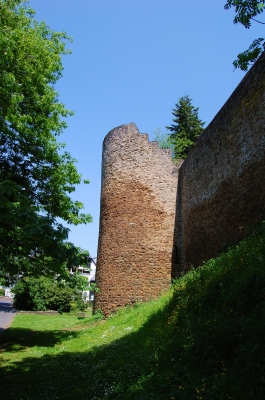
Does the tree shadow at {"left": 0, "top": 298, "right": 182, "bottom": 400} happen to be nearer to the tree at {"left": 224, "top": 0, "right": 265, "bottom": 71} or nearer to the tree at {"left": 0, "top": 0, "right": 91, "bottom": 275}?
the tree at {"left": 0, "top": 0, "right": 91, "bottom": 275}

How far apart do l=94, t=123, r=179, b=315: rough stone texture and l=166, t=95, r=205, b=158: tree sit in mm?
13609

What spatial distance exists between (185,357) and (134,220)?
855 cm

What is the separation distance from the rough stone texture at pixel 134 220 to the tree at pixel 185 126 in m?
13.6

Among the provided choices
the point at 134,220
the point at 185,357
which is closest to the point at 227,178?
the point at 134,220

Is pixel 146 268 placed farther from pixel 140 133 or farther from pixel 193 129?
pixel 193 129

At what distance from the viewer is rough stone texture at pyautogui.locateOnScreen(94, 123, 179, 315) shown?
39.2 feet

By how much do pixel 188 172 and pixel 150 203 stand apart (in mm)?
1958

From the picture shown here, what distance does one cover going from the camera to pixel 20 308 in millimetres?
22375

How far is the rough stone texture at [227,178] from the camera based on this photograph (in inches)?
305

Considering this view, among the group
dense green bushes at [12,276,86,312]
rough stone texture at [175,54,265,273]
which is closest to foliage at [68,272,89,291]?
rough stone texture at [175,54,265,273]

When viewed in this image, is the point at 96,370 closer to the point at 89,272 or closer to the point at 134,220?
the point at 134,220

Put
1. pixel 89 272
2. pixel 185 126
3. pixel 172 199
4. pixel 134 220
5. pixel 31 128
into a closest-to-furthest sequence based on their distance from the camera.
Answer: pixel 31 128, pixel 134 220, pixel 172 199, pixel 89 272, pixel 185 126

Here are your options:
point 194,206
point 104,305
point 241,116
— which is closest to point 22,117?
point 241,116

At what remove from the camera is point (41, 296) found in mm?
21578
